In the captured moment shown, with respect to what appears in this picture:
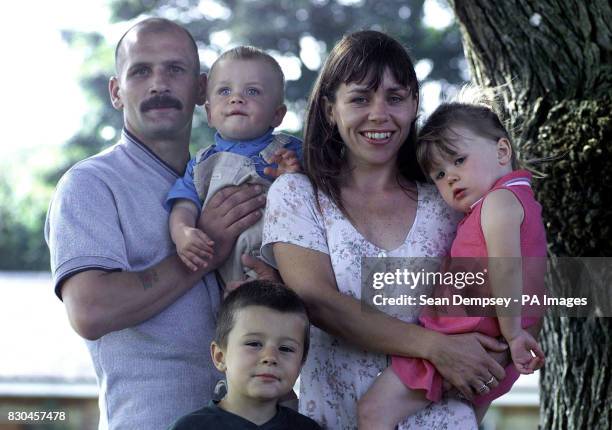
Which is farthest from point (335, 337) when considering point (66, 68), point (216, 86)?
point (66, 68)

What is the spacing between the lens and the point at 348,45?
10.1ft

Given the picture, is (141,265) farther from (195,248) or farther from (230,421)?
(230,421)

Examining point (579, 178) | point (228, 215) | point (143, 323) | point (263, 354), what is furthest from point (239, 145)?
point (579, 178)

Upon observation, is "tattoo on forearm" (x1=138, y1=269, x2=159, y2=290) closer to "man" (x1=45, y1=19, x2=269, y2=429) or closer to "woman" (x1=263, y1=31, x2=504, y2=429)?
"man" (x1=45, y1=19, x2=269, y2=429)

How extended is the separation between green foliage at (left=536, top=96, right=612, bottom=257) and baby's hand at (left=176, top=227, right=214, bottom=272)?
1329mm

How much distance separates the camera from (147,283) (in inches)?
121

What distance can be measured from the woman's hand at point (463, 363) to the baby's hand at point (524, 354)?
0.17ft

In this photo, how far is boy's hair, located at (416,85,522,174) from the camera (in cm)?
303

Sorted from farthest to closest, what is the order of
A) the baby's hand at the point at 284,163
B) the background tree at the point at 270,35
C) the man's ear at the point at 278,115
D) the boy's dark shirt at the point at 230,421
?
1. the background tree at the point at 270,35
2. the man's ear at the point at 278,115
3. the baby's hand at the point at 284,163
4. the boy's dark shirt at the point at 230,421

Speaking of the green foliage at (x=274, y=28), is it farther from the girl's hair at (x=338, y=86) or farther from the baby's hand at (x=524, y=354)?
the baby's hand at (x=524, y=354)

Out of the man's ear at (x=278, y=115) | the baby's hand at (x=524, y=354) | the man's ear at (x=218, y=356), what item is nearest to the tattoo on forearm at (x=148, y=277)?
the man's ear at (x=218, y=356)

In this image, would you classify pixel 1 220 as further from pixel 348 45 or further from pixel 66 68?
pixel 348 45

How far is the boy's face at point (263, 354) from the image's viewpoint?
2805mm

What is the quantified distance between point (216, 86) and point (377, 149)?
64 cm
